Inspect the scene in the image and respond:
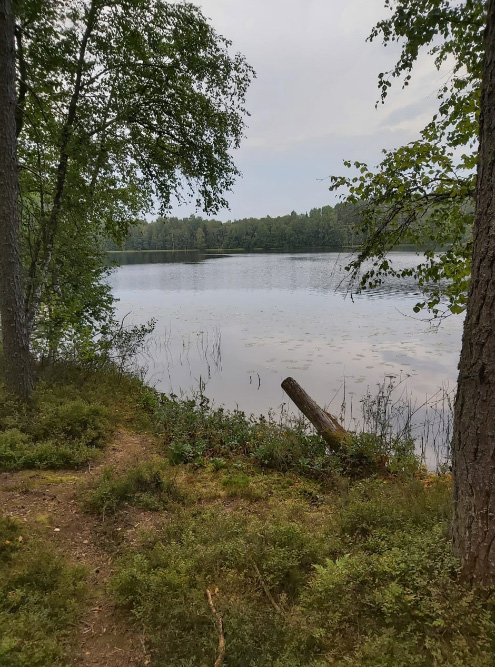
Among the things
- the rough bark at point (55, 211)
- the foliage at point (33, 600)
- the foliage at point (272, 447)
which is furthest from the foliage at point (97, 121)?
the foliage at point (33, 600)

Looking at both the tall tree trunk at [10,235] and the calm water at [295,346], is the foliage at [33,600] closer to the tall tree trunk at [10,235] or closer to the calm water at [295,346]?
the tall tree trunk at [10,235]

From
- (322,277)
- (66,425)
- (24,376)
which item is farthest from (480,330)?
(322,277)

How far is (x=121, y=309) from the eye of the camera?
1970 cm

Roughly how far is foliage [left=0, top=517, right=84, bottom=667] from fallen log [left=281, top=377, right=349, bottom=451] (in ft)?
12.8

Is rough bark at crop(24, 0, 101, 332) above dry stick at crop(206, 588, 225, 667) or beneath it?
above

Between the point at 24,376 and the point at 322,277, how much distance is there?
2701cm

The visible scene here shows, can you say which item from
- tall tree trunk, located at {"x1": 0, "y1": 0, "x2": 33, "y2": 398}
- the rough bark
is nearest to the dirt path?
tall tree trunk, located at {"x1": 0, "y1": 0, "x2": 33, "y2": 398}

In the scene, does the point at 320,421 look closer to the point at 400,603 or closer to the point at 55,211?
the point at 400,603

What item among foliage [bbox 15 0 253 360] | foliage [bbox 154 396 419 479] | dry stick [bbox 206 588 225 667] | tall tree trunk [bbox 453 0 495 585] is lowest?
foliage [bbox 154 396 419 479]

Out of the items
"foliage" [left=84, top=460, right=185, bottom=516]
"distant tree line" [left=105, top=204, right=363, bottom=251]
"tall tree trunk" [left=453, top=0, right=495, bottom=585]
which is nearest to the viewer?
"tall tree trunk" [left=453, top=0, right=495, bottom=585]

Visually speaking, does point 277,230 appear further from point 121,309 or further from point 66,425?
point 66,425

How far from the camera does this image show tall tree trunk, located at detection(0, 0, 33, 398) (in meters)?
4.93

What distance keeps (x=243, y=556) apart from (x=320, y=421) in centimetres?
350

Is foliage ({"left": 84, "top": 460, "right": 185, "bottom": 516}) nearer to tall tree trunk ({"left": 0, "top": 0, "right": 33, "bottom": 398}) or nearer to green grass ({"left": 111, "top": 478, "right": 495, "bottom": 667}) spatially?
green grass ({"left": 111, "top": 478, "right": 495, "bottom": 667})
